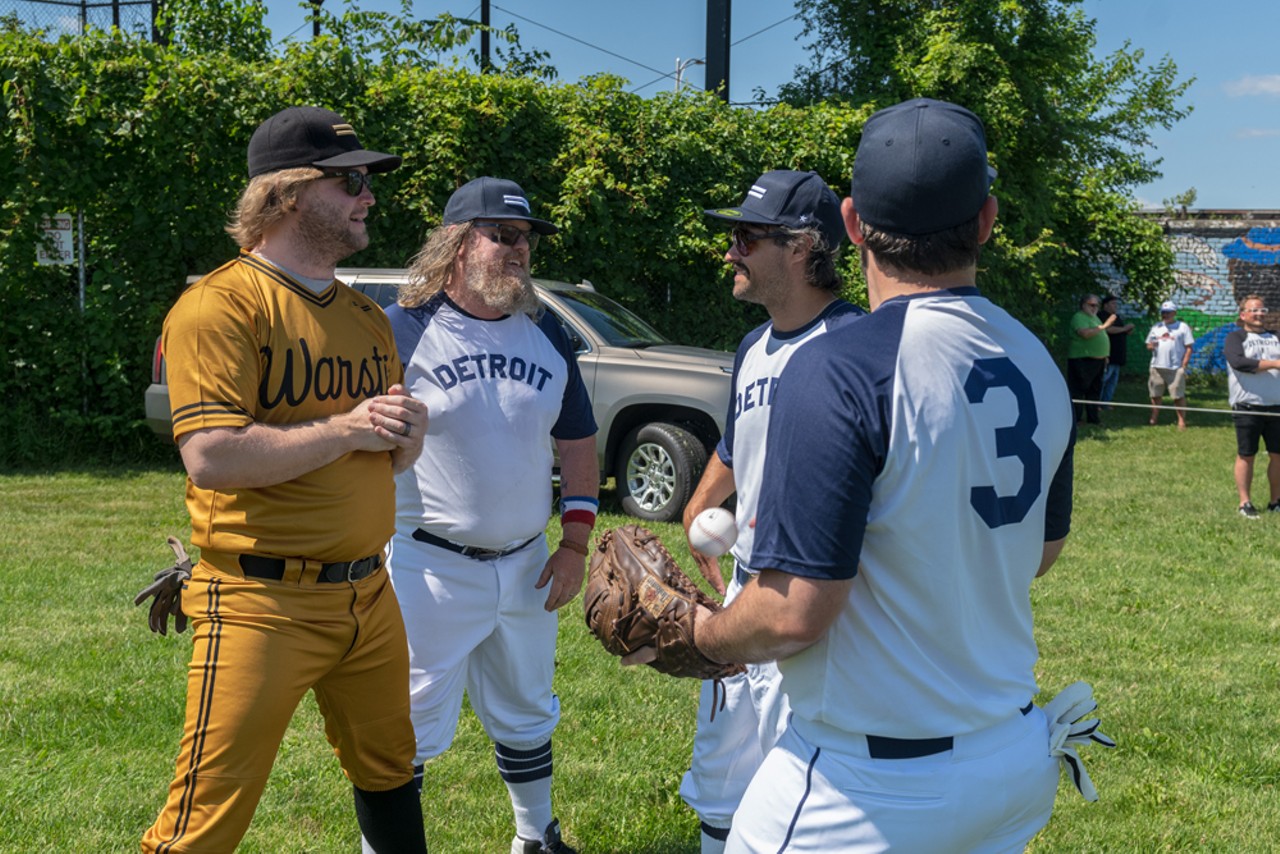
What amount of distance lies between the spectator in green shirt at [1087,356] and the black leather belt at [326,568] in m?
17.1

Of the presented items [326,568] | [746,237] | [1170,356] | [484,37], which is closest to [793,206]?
[746,237]

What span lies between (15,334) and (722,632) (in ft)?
38.1

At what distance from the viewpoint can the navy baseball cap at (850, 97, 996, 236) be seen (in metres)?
1.90

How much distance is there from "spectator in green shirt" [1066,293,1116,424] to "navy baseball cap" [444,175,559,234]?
637 inches

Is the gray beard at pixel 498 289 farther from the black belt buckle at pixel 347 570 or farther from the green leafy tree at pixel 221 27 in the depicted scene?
the green leafy tree at pixel 221 27

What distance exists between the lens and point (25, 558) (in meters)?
7.73

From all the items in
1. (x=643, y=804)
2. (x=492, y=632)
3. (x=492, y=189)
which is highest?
(x=492, y=189)

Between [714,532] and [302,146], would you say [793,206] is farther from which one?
[302,146]

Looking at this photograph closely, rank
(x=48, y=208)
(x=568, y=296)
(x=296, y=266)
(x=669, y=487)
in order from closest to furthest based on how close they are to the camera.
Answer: (x=296, y=266), (x=669, y=487), (x=568, y=296), (x=48, y=208)

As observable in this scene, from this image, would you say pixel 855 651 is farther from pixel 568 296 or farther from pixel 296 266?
pixel 568 296

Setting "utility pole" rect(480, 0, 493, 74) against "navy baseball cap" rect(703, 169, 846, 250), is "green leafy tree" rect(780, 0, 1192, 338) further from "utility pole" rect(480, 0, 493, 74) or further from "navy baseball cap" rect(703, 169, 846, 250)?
"navy baseball cap" rect(703, 169, 846, 250)

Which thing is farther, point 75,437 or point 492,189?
point 75,437

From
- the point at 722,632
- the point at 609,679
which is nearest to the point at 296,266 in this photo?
the point at 722,632

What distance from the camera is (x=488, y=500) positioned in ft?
11.8
